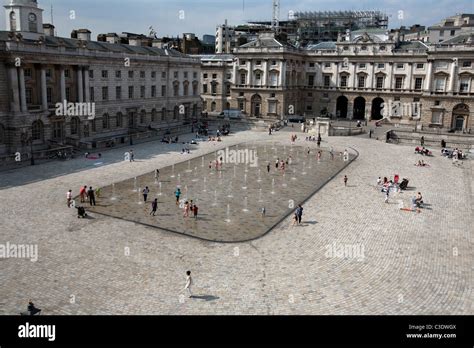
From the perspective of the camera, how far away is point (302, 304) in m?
19.2

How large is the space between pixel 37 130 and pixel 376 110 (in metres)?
60.9

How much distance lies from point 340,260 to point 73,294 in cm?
1323

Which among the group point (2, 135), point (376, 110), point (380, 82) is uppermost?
point (380, 82)

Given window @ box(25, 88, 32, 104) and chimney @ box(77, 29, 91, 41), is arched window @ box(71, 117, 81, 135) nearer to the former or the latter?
window @ box(25, 88, 32, 104)

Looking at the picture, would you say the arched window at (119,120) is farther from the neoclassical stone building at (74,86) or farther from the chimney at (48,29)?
the chimney at (48,29)

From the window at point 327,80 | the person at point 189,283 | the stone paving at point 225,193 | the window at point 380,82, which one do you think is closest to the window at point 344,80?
the window at point 327,80

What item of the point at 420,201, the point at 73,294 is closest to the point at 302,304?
the point at 73,294

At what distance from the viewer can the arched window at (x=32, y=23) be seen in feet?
166

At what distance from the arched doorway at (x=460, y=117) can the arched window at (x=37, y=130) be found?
6188 cm

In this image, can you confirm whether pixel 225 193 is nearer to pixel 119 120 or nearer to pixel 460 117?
pixel 119 120

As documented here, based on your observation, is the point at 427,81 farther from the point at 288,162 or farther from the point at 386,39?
the point at 288,162

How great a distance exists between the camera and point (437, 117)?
75.4 meters
